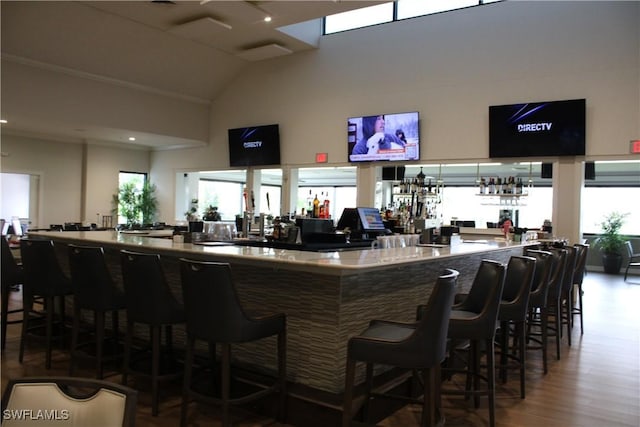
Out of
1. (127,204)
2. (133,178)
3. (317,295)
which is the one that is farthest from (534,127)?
(133,178)

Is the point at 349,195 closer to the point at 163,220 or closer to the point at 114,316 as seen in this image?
the point at 163,220

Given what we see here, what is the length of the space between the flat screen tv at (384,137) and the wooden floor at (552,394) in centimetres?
387

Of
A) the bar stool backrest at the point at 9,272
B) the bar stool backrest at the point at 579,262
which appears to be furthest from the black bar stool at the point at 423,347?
the bar stool backrest at the point at 579,262

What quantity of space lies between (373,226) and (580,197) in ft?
12.8

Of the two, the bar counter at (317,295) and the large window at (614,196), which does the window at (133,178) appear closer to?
the bar counter at (317,295)

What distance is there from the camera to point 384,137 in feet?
27.3

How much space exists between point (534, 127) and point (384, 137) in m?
2.38

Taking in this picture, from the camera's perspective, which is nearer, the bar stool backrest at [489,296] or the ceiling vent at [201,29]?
the bar stool backrest at [489,296]

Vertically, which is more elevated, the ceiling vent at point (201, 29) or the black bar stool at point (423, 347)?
the ceiling vent at point (201, 29)

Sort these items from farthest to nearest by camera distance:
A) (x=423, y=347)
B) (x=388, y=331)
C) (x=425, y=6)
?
(x=425, y=6)
(x=388, y=331)
(x=423, y=347)

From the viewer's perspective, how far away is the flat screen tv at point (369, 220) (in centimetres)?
466

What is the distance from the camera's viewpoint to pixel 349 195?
17.0 m

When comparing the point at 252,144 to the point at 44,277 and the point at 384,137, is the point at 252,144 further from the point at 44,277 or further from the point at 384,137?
the point at 44,277

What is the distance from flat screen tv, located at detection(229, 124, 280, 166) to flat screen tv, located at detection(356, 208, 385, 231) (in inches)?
202
